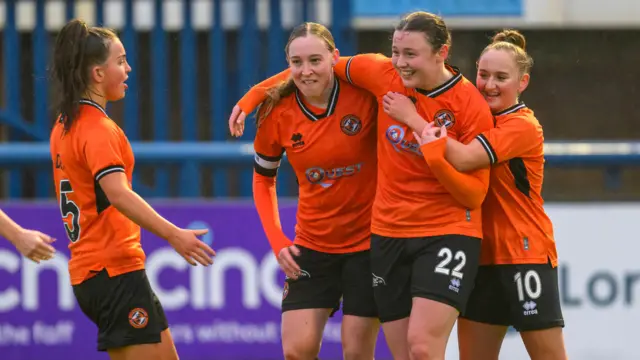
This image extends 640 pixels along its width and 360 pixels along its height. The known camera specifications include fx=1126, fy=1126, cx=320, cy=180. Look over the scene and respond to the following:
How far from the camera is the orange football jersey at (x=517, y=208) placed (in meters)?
5.08

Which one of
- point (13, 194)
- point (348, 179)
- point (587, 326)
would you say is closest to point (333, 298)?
point (348, 179)

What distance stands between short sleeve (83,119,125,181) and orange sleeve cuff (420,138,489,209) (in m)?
1.29

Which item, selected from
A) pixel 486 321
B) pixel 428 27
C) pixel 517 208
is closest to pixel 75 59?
pixel 428 27

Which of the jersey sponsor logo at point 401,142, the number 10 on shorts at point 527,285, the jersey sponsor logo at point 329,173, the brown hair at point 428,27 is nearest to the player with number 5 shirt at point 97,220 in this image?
the jersey sponsor logo at point 329,173

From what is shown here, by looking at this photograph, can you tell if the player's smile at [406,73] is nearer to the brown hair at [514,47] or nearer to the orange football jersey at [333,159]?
the orange football jersey at [333,159]

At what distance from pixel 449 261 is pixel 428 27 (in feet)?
3.36

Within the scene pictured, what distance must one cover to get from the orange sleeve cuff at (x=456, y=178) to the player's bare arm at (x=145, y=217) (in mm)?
1019

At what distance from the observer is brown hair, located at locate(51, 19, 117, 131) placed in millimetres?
4914

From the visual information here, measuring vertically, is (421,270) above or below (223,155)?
below

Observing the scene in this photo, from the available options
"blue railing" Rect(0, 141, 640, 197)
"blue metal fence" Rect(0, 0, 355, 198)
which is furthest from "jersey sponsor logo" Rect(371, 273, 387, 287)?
"blue metal fence" Rect(0, 0, 355, 198)

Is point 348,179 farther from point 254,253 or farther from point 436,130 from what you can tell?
point 254,253

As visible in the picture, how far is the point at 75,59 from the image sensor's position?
4922 millimetres

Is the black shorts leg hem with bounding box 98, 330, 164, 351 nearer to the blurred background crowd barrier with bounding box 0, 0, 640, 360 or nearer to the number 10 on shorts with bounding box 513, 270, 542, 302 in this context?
the number 10 on shorts with bounding box 513, 270, 542, 302

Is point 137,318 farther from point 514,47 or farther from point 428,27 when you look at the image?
point 514,47
